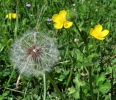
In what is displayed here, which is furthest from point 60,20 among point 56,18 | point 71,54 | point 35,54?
point 35,54

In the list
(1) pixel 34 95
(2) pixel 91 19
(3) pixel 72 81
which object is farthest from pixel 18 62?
(2) pixel 91 19

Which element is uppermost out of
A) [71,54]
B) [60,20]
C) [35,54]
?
[35,54]

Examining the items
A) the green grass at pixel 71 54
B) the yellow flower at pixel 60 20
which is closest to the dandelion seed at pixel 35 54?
the green grass at pixel 71 54

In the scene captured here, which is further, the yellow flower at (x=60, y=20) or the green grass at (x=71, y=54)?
the yellow flower at (x=60, y=20)

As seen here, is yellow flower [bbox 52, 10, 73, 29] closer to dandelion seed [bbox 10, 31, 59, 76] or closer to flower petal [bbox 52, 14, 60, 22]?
flower petal [bbox 52, 14, 60, 22]

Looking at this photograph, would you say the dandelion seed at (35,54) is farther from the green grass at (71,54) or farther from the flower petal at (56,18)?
the flower petal at (56,18)

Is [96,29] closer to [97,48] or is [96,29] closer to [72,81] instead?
[97,48]

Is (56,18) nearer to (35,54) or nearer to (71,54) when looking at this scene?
(71,54)
